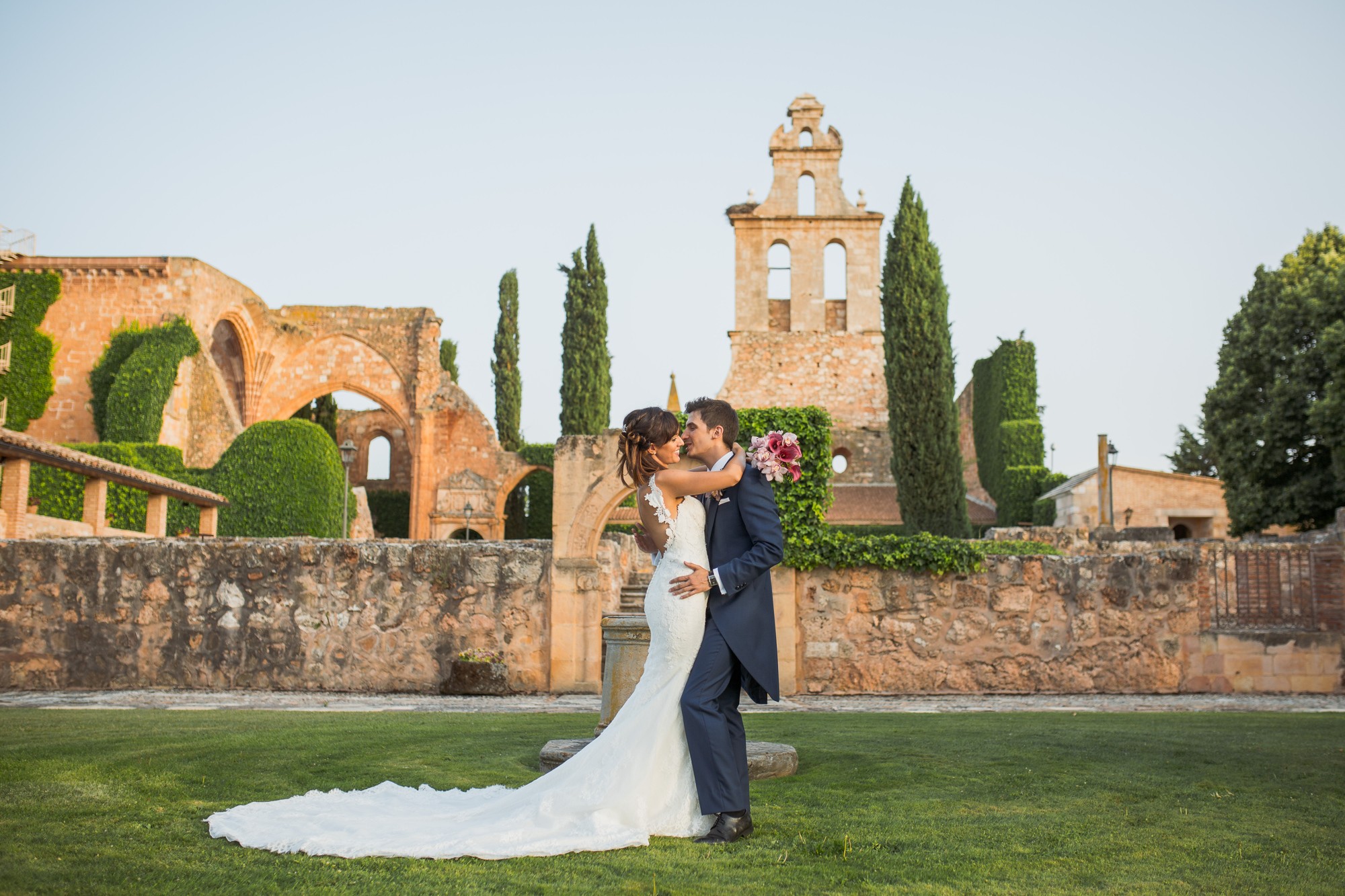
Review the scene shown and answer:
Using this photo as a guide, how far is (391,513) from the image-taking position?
3909 cm

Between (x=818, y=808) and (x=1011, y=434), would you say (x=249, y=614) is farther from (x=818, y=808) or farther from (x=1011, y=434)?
(x=1011, y=434)

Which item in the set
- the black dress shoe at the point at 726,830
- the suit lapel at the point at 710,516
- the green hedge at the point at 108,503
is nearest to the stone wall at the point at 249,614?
the suit lapel at the point at 710,516

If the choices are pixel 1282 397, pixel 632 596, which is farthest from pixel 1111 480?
pixel 632 596

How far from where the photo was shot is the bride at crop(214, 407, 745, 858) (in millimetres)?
4059

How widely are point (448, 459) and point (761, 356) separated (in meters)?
11.2

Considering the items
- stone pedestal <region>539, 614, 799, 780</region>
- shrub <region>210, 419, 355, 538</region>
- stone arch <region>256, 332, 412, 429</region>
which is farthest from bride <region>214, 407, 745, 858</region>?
stone arch <region>256, 332, 412, 429</region>

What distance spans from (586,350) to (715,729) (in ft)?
103

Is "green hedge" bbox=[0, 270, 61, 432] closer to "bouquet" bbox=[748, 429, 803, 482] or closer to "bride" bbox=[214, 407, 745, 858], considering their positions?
"bride" bbox=[214, 407, 745, 858]

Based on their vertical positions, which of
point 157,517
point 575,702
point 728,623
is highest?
point 157,517

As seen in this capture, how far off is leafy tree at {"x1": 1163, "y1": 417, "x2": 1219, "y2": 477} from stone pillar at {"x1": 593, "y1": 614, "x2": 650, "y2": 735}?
41.3 metres

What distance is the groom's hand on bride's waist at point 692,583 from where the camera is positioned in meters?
4.46

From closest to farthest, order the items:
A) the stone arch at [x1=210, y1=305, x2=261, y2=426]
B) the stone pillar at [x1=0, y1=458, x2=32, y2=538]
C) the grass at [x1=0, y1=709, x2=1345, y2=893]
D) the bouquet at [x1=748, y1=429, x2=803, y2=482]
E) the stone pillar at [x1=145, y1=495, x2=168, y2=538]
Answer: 1. the grass at [x1=0, y1=709, x2=1345, y2=893]
2. the bouquet at [x1=748, y1=429, x2=803, y2=482]
3. the stone pillar at [x1=0, y1=458, x2=32, y2=538]
4. the stone pillar at [x1=145, y1=495, x2=168, y2=538]
5. the stone arch at [x1=210, y1=305, x2=261, y2=426]

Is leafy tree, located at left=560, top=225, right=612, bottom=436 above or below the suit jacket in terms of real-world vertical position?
above

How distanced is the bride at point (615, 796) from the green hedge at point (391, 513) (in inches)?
1383
